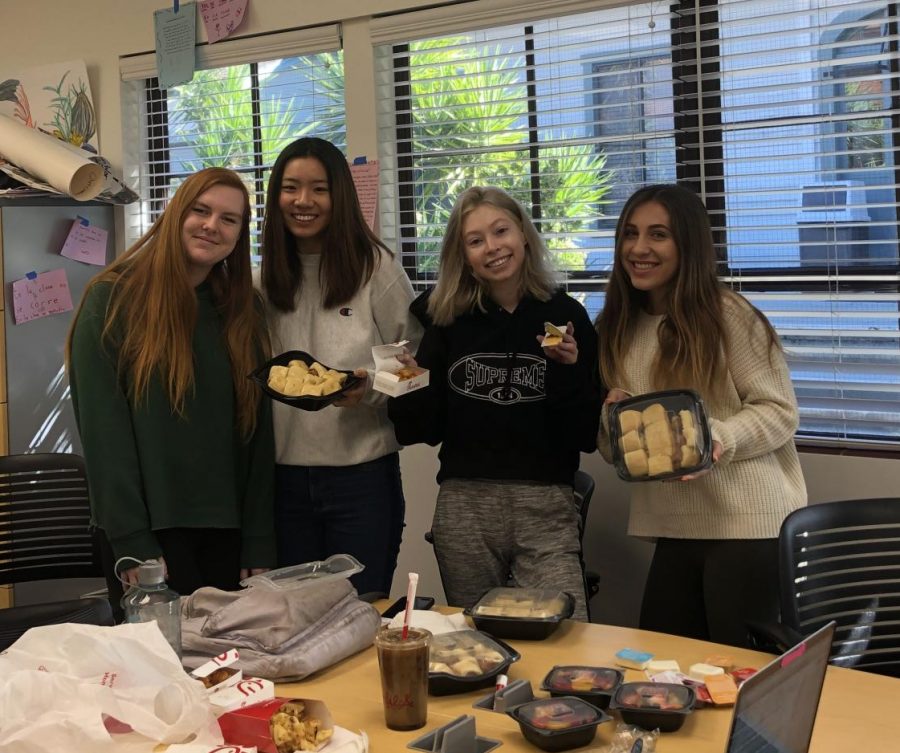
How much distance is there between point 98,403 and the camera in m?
2.10

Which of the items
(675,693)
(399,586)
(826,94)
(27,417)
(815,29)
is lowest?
(399,586)

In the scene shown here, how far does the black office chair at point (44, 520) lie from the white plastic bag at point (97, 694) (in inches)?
61.0

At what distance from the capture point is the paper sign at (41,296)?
3.50m

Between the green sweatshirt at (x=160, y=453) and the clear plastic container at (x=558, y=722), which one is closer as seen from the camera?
the clear plastic container at (x=558, y=722)

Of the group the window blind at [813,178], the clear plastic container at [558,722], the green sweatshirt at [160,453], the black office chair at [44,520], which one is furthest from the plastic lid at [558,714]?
the black office chair at [44,520]

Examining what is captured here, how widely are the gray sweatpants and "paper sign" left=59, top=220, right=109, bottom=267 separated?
81.3 inches

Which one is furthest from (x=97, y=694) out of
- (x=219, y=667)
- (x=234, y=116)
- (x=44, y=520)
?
(x=234, y=116)

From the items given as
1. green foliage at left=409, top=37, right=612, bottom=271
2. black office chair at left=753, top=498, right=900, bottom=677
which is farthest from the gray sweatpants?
green foliage at left=409, top=37, right=612, bottom=271

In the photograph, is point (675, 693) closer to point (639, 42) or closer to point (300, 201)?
point (300, 201)

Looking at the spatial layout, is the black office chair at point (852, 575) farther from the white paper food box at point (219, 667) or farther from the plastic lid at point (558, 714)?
the white paper food box at point (219, 667)

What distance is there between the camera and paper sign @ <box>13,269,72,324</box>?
3.50 metres

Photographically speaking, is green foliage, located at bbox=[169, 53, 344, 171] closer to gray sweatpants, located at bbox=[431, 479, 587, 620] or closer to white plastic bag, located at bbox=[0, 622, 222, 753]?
gray sweatpants, located at bbox=[431, 479, 587, 620]

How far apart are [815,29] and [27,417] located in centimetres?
291

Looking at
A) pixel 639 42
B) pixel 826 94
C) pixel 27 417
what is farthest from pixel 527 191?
pixel 27 417
